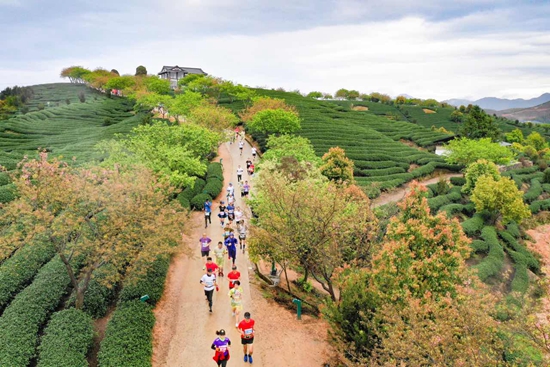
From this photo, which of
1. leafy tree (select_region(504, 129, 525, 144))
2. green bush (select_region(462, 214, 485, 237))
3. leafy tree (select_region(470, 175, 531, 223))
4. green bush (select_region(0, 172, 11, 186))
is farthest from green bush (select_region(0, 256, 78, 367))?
leafy tree (select_region(504, 129, 525, 144))

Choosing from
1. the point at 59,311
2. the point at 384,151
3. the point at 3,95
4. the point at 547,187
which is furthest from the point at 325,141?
the point at 3,95

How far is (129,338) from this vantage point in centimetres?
1183

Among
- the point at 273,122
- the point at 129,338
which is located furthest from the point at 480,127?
the point at 129,338

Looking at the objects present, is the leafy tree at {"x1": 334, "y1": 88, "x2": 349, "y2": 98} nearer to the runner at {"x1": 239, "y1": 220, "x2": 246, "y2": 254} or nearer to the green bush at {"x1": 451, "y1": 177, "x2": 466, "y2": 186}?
the green bush at {"x1": 451, "y1": 177, "x2": 466, "y2": 186}

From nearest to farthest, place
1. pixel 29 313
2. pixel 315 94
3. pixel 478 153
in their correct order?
pixel 29 313 < pixel 478 153 < pixel 315 94

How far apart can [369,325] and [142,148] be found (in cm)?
1934

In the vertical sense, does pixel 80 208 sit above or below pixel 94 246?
above

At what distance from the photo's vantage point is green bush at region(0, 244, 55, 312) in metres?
13.6

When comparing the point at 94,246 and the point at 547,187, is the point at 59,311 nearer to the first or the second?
the point at 94,246

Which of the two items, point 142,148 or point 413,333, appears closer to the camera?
point 413,333

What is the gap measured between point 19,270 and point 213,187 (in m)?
14.6

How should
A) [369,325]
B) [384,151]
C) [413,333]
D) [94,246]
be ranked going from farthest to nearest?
1. [384,151]
2. [94,246]
3. [369,325]
4. [413,333]

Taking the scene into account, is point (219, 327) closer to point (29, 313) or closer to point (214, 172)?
point (29, 313)

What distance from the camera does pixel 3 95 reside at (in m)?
76.0
